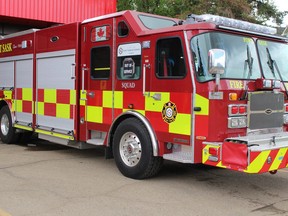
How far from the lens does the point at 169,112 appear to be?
227 inches

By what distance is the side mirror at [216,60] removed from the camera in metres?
4.96

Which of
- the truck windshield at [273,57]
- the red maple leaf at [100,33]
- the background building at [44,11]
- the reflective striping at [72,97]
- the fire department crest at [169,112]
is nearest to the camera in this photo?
the fire department crest at [169,112]

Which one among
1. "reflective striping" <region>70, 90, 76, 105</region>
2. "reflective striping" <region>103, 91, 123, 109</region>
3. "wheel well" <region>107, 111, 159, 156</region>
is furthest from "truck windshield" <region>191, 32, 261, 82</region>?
"reflective striping" <region>70, 90, 76, 105</region>

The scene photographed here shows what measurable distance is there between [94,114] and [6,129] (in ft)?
A: 13.1

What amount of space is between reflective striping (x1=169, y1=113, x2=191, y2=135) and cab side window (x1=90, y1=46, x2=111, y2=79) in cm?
176

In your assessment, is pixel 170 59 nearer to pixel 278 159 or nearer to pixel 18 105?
pixel 278 159

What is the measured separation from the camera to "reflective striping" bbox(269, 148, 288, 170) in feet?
17.0

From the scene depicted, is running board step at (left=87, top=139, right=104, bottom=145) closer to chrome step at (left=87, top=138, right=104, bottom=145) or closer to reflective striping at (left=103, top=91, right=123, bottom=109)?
chrome step at (left=87, top=138, right=104, bottom=145)

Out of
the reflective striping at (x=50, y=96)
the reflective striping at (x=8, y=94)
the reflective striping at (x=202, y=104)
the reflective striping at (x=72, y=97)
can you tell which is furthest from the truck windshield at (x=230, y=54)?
the reflective striping at (x=8, y=94)

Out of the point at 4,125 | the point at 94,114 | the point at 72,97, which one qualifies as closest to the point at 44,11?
the point at 4,125

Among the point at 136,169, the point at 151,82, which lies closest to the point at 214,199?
the point at 136,169

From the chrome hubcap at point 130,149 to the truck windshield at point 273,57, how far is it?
2218 mm

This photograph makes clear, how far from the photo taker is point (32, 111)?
29.1ft

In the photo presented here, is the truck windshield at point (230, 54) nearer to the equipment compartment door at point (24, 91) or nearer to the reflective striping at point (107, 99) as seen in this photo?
the reflective striping at point (107, 99)
